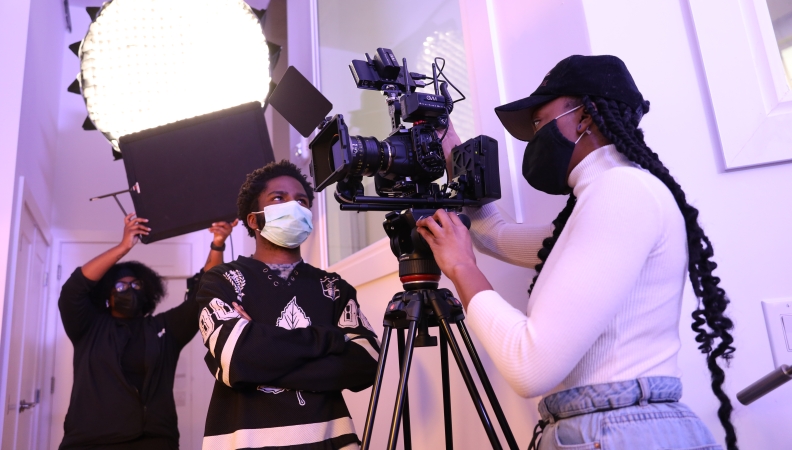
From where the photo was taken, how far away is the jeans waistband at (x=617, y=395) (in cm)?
89

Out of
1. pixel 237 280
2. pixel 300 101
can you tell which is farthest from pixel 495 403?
pixel 300 101

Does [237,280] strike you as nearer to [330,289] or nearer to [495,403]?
[330,289]

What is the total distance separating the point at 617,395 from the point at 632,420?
0.13 ft

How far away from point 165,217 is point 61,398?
1.79m

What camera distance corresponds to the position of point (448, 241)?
1098 mm

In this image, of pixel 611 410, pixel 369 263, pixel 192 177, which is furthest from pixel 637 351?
pixel 192 177

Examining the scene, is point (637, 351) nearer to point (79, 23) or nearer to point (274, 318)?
point (274, 318)

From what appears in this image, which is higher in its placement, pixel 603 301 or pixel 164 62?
pixel 164 62

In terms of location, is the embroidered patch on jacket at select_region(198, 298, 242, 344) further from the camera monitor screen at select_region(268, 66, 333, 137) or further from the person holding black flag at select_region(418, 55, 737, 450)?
the camera monitor screen at select_region(268, 66, 333, 137)

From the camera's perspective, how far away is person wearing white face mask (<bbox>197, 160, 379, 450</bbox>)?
1.32 m

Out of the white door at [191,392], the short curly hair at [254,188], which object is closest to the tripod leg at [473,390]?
the short curly hair at [254,188]

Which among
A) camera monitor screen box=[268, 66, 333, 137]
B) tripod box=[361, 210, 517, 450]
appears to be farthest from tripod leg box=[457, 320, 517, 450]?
camera monitor screen box=[268, 66, 333, 137]

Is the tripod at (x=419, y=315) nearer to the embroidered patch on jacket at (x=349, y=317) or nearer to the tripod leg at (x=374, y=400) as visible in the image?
the tripod leg at (x=374, y=400)

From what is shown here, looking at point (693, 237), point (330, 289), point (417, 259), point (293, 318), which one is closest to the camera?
point (693, 237)
